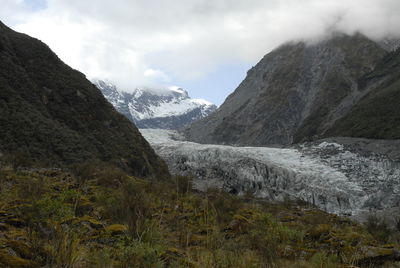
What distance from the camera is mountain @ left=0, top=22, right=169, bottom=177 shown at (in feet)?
60.0

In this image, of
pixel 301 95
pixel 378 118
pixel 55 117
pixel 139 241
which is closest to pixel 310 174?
pixel 55 117

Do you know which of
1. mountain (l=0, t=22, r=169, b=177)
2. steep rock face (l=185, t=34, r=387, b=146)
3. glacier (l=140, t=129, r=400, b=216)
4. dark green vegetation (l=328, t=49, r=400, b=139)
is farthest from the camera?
steep rock face (l=185, t=34, r=387, b=146)

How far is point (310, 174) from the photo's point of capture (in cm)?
3650

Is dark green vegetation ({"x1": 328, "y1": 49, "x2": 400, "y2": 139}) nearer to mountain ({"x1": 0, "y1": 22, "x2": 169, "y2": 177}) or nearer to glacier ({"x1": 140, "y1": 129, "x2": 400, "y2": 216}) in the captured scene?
glacier ({"x1": 140, "y1": 129, "x2": 400, "y2": 216})

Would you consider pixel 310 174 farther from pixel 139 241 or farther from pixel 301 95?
pixel 301 95

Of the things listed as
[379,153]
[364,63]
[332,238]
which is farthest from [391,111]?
[332,238]

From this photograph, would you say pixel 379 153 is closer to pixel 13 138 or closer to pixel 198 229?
pixel 13 138

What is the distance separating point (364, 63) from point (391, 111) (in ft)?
158

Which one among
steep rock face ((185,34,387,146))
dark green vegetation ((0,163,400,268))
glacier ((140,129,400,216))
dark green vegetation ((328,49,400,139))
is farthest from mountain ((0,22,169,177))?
steep rock face ((185,34,387,146))

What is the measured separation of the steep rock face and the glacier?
36269 mm

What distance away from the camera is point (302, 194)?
33.4 metres

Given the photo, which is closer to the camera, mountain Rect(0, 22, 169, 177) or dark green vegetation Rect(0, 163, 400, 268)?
dark green vegetation Rect(0, 163, 400, 268)

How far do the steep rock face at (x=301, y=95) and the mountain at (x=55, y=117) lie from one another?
6001cm

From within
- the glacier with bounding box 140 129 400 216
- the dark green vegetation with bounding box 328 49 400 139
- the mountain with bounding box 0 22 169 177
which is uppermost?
the dark green vegetation with bounding box 328 49 400 139
